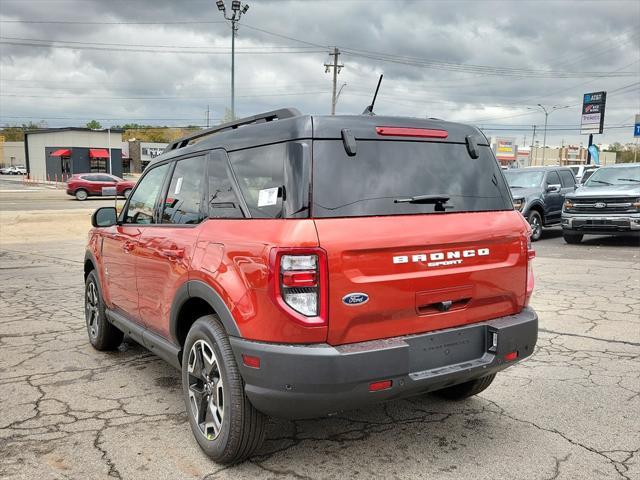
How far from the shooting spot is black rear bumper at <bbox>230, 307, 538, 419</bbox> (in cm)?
259

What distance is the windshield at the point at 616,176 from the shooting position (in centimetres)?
1287

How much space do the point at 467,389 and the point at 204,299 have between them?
2024mm

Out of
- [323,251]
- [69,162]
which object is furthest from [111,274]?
[69,162]

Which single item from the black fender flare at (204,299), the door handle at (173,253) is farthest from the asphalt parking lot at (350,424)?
the door handle at (173,253)

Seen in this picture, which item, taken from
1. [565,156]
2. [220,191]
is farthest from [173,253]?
[565,156]

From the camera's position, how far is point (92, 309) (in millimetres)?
5398

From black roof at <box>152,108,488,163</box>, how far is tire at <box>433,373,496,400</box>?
1.65m

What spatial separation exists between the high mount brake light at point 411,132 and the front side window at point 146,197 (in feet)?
6.20

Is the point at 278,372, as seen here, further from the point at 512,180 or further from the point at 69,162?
the point at 69,162

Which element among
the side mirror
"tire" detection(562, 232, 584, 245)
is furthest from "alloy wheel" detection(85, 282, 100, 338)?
"tire" detection(562, 232, 584, 245)

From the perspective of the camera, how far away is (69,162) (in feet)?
192

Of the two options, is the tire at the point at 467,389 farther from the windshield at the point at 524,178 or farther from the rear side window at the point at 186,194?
the windshield at the point at 524,178

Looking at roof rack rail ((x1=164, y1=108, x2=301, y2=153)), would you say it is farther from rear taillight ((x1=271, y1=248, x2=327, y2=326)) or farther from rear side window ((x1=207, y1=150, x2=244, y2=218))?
rear taillight ((x1=271, y1=248, x2=327, y2=326))

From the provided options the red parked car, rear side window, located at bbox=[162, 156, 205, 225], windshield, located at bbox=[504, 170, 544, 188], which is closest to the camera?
rear side window, located at bbox=[162, 156, 205, 225]
